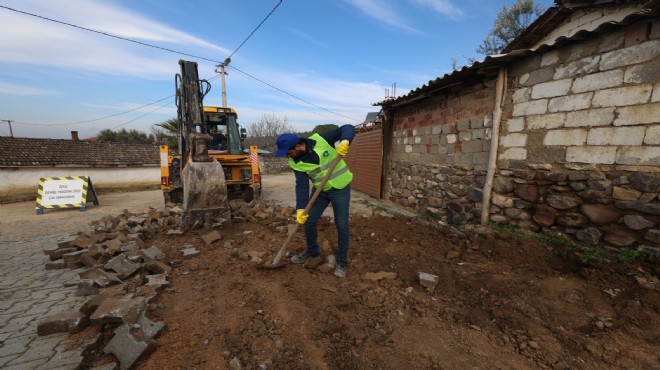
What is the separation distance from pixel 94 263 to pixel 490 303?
4620mm

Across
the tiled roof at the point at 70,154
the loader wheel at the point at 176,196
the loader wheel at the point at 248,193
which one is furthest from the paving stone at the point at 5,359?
the tiled roof at the point at 70,154

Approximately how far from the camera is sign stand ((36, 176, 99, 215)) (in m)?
7.83

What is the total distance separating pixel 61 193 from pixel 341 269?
9.20 m

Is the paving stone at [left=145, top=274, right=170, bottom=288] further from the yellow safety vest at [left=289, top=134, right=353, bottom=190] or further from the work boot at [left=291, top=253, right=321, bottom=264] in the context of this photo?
the yellow safety vest at [left=289, top=134, right=353, bottom=190]

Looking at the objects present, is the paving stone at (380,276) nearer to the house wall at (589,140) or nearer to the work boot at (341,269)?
the work boot at (341,269)

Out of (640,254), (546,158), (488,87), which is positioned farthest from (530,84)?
(640,254)

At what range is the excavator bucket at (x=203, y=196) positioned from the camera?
15.1 ft

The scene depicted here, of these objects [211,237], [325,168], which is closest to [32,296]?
[211,237]

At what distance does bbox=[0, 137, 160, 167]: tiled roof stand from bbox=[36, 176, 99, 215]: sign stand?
5.58 m

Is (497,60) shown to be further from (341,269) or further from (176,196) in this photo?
(176,196)

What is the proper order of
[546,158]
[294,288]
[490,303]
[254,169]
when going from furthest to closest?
[254,169], [546,158], [294,288], [490,303]

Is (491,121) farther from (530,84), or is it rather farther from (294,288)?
(294,288)

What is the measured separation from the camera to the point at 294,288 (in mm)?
2932

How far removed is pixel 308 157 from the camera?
3.27 m
